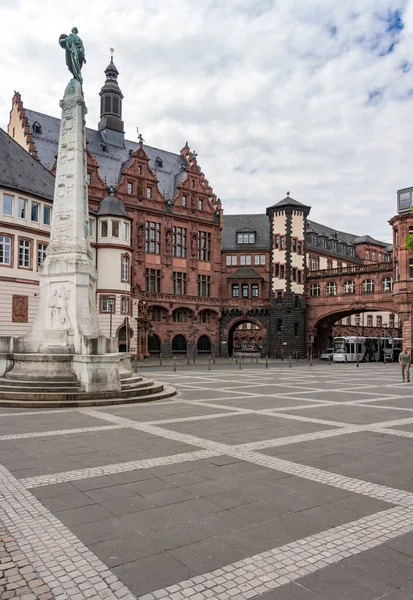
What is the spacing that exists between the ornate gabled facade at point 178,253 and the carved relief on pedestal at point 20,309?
29.7ft

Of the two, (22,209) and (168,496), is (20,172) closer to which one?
(22,209)

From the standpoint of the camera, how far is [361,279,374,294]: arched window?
59569mm

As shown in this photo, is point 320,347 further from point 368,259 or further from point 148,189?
point 368,259

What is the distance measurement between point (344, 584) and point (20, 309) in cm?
3589

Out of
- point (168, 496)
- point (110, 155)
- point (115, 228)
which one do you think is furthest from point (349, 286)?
point (168, 496)

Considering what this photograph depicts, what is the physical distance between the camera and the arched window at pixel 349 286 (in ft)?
202

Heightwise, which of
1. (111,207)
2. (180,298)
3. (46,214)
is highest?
(111,207)

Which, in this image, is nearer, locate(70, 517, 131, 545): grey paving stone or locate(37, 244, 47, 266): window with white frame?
locate(70, 517, 131, 545): grey paving stone

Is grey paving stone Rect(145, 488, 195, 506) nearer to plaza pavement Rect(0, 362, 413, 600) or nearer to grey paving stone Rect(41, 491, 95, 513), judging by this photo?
plaza pavement Rect(0, 362, 413, 600)

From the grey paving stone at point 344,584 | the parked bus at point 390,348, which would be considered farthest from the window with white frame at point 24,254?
the parked bus at point 390,348

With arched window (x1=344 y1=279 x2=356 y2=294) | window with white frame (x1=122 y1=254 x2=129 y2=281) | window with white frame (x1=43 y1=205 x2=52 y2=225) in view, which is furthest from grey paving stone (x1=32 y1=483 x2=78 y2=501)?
arched window (x1=344 y1=279 x2=356 y2=294)

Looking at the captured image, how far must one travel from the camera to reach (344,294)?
2442 inches

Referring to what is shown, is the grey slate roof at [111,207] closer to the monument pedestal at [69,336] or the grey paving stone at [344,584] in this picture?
the monument pedestal at [69,336]

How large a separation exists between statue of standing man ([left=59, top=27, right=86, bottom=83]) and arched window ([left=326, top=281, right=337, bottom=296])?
48653 millimetres
